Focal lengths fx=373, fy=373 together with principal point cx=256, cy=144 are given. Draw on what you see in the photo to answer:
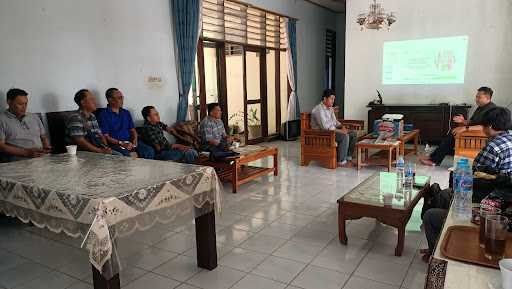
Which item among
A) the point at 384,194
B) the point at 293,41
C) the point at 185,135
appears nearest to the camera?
the point at 384,194

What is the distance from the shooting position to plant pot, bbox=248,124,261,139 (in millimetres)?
7332

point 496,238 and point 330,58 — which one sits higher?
point 330,58

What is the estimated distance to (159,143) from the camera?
4.45m

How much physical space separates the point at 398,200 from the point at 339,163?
101 inches

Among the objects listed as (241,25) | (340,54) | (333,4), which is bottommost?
(340,54)

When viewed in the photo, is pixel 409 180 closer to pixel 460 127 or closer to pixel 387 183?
pixel 387 183

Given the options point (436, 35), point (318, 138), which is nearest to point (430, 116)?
point (436, 35)

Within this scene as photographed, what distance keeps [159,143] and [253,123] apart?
3155mm

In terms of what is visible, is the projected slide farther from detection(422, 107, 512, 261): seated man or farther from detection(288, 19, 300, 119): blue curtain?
detection(422, 107, 512, 261): seated man

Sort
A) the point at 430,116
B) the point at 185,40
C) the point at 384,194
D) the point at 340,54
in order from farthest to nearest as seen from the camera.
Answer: the point at 340,54 → the point at 430,116 → the point at 185,40 → the point at 384,194

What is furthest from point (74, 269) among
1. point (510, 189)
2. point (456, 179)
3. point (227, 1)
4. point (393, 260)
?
point (227, 1)

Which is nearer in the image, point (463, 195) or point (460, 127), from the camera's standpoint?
point (463, 195)

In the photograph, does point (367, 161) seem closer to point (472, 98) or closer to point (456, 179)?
point (472, 98)

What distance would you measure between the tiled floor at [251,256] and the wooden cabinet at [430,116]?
3572 mm
